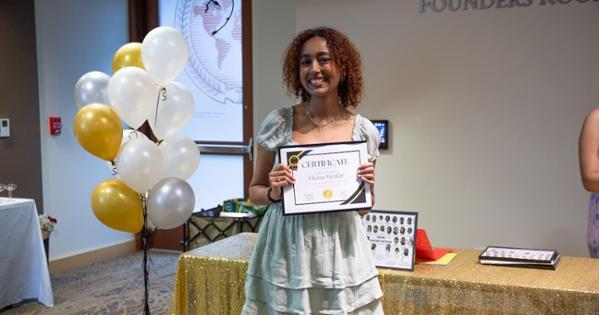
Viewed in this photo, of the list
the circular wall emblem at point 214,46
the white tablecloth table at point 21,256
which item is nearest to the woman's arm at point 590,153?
the white tablecloth table at point 21,256

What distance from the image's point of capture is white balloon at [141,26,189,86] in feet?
8.51

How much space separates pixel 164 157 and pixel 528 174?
2.15 m

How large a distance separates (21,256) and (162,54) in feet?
6.51

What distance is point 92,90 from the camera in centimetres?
275

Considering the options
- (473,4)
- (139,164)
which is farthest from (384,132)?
(139,164)

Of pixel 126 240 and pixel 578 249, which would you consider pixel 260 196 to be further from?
pixel 126 240

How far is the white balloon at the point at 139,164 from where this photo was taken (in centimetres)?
246

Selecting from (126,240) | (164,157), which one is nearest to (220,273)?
(164,157)

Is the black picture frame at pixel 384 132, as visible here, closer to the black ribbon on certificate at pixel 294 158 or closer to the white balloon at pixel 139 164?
the white balloon at pixel 139 164

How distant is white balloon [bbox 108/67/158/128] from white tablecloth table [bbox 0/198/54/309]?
1.56 meters

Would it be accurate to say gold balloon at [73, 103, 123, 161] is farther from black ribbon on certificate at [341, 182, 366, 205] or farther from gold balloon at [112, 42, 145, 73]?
black ribbon on certificate at [341, 182, 366, 205]

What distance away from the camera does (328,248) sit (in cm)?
154

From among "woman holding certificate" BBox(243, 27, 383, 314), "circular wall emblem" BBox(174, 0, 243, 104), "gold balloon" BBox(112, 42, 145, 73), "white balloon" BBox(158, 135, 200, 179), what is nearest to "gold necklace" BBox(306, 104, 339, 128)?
"woman holding certificate" BBox(243, 27, 383, 314)

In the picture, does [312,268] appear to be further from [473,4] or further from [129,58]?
[473,4]
